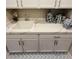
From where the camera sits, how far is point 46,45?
9.09 feet

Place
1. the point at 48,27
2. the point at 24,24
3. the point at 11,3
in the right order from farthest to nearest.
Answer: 1. the point at 24,24
2. the point at 48,27
3. the point at 11,3

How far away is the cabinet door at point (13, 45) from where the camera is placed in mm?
2711

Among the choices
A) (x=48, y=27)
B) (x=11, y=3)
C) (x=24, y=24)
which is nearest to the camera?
(x=11, y=3)

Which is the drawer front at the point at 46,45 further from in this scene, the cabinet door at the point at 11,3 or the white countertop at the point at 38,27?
the cabinet door at the point at 11,3

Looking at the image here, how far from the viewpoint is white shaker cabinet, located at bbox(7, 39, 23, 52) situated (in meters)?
2.71

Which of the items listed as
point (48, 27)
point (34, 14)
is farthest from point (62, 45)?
point (34, 14)

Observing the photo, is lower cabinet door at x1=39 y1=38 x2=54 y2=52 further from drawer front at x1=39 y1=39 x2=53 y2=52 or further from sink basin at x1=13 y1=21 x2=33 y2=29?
sink basin at x1=13 y1=21 x2=33 y2=29

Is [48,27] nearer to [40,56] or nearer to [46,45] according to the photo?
[46,45]

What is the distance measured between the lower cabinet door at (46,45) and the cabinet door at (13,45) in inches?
17.9

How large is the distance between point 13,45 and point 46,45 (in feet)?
2.25

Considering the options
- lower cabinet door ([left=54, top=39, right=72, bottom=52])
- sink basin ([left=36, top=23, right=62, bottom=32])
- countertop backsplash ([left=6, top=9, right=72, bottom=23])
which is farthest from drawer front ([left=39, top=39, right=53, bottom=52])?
countertop backsplash ([left=6, top=9, right=72, bottom=23])
